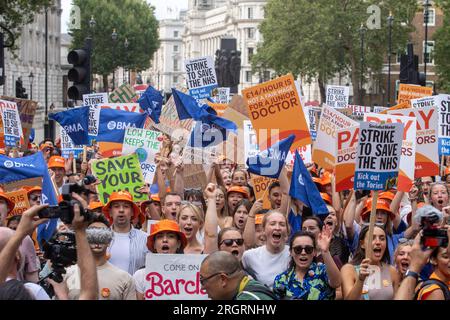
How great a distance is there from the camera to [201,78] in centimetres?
2139

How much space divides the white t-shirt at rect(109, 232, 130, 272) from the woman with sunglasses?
1754 millimetres

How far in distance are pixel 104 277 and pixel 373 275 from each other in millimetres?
1848

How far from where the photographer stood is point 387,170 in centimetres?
988

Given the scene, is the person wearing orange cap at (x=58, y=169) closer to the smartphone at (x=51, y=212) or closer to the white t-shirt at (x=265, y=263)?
the white t-shirt at (x=265, y=263)

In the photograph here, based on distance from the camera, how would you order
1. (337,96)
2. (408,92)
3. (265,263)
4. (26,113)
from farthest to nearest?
(337,96) → (408,92) → (26,113) → (265,263)

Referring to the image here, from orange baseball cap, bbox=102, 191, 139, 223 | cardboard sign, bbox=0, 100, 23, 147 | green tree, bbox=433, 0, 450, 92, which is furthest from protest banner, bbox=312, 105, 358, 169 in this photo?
green tree, bbox=433, 0, 450, 92

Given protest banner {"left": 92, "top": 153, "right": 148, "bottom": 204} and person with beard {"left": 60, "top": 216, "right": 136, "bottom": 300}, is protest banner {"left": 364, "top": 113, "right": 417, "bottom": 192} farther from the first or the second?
person with beard {"left": 60, "top": 216, "right": 136, "bottom": 300}

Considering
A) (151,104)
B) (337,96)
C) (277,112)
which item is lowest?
(277,112)

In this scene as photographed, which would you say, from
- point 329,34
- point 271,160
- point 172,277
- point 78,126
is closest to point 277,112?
point 271,160

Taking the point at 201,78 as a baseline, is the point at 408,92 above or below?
below

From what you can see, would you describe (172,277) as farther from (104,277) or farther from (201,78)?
(201,78)

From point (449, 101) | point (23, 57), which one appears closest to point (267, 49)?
point (23, 57)
